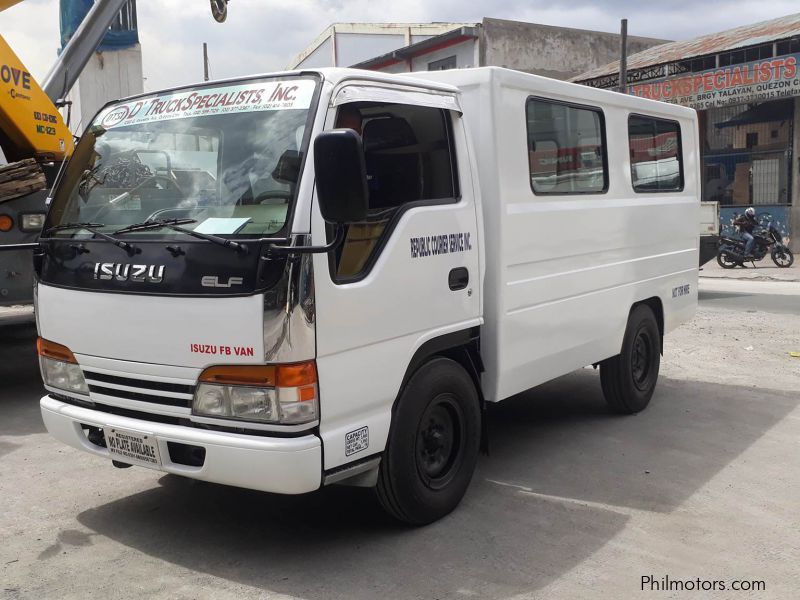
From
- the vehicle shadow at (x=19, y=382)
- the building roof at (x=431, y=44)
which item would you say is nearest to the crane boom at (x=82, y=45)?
the vehicle shadow at (x=19, y=382)

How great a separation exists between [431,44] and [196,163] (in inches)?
1082

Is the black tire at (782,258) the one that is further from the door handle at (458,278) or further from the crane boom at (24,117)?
the door handle at (458,278)

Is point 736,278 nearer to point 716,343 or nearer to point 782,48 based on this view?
point 782,48

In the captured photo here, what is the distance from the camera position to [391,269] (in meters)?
3.92

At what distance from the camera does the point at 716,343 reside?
9.48 m

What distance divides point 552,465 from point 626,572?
1.56m

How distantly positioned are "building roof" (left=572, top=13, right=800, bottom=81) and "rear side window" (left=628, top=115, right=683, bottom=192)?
15543mm

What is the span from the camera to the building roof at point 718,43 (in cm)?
2123

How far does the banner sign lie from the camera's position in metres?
20.1

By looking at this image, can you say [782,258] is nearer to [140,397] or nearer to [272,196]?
[272,196]

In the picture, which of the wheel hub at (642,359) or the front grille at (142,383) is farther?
the wheel hub at (642,359)

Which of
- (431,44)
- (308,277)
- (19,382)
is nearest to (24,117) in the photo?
(19,382)

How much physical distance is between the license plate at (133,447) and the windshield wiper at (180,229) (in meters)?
0.91

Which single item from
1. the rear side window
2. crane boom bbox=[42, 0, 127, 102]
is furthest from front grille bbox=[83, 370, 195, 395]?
crane boom bbox=[42, 0, 127, 102]
